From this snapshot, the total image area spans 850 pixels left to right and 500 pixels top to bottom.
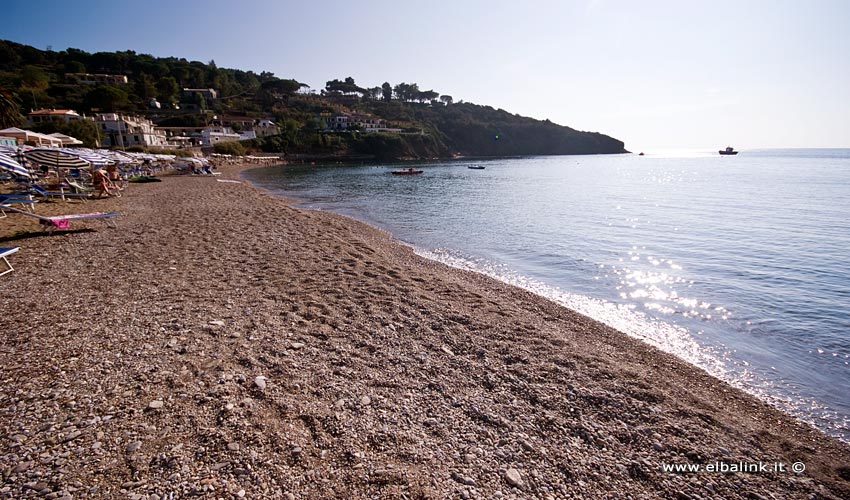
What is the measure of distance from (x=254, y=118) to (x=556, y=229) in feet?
384

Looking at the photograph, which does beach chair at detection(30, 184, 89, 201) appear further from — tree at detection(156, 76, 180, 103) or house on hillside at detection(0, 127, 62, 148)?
tree at detection(156, 76, 180, 103)

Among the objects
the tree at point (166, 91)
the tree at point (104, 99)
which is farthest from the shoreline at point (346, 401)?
the tree at point (166, 91)

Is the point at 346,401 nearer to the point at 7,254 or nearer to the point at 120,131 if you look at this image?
the point at 7,254

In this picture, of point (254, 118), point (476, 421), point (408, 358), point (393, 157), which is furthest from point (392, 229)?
point (254, 118)

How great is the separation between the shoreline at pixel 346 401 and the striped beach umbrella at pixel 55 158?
14786 millimetres

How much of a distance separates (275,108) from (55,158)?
125279 millimetres

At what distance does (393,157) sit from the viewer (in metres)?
120

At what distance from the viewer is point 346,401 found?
4.60 metres

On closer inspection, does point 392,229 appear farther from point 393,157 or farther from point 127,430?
point 393,157

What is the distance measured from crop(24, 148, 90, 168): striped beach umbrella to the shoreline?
48.5 ft

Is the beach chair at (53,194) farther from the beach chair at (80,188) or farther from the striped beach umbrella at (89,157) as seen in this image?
the striped beach umbrella at (89,157)

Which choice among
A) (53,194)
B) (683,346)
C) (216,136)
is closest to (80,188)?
(53,194)

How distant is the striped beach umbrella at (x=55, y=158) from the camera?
18328mm

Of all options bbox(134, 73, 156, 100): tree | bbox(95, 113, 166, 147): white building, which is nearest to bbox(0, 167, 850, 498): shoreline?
bbox(95, 113, 166, 147): white building
